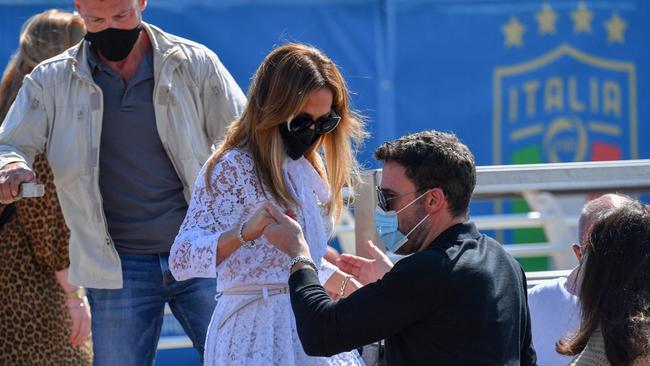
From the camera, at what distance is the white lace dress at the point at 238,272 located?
279 cm

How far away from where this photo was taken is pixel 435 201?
266 cm

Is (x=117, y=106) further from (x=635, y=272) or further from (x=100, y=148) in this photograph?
(x=635, y=272)

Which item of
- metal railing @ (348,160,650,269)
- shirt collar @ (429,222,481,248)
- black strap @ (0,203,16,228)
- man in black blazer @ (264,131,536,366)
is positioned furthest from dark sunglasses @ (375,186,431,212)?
black strap @ (0,203,16,228)

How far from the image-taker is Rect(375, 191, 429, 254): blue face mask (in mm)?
2725

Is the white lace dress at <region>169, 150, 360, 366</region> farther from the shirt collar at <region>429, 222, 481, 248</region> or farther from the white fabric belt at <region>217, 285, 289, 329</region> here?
the shirt collar at <region>429, 222, 481, 248</region>

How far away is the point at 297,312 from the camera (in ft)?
8.52

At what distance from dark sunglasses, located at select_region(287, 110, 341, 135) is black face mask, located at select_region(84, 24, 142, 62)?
89 centimetres

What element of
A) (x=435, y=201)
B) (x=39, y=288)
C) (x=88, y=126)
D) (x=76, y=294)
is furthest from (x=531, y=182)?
(x=39, y=288)

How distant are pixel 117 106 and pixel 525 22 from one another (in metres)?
4.90

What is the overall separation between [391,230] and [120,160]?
1161mm

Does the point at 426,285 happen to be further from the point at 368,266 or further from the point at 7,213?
the point at 7,213

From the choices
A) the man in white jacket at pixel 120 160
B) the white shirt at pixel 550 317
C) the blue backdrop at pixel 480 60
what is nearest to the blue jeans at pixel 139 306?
the man in white jacket at pixel 120 160

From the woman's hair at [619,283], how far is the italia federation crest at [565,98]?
207 inches

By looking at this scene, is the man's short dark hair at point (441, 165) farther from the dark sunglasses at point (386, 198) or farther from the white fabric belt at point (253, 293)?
the white fabric belt at point (253, 293)
